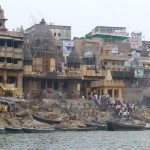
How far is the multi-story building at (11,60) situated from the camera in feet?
218

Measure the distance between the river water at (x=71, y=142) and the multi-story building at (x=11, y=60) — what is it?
1922cm

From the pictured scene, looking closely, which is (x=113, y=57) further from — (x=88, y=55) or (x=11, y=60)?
(x=11, y=60)

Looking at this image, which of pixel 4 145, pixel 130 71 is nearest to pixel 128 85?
pixel 130 71

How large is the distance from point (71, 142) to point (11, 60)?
29016 mm

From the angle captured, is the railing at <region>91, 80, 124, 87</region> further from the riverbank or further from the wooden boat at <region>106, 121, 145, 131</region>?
the wooden boat at <region>106, 121, 145, 131</region>

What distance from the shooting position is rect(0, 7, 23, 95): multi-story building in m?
66.4

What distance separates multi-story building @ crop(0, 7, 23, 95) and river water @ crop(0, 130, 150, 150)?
63.1ft

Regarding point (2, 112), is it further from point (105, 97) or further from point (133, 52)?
point (133, 52)

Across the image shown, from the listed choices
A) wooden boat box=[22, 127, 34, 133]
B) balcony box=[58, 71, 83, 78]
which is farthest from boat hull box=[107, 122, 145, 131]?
balcony box=[58, 71, 83, 78]

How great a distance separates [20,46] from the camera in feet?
225

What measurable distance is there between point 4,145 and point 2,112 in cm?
1718

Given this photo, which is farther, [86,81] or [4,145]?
[86,81]

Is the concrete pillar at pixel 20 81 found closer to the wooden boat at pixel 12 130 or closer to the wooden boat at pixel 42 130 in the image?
the wooden boat at pixel 42 130

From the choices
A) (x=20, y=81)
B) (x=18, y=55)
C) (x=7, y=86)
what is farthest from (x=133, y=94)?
(x=7, y=86)
